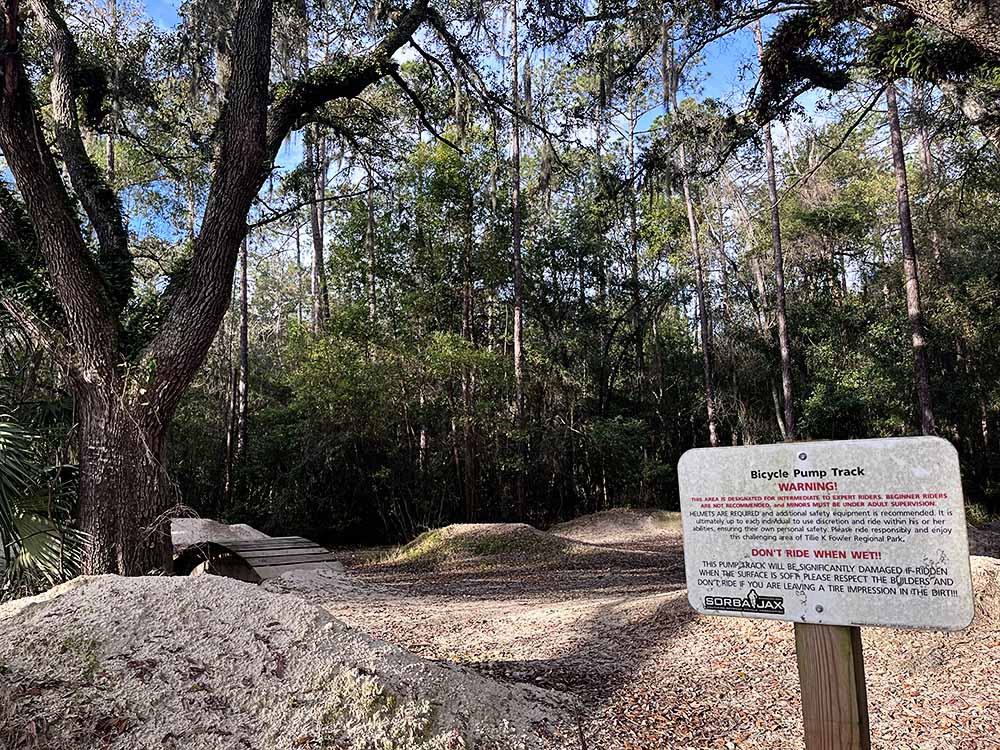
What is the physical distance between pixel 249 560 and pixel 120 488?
2.29m

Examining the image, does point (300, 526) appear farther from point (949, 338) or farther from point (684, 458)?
point (949, 338)

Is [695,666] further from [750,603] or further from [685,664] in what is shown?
[750,603]

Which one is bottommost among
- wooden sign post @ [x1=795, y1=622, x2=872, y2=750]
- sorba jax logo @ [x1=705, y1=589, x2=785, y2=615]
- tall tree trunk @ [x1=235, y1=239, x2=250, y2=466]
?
wooden sign post @ [x1=795, y1=622, x2=872, y2=750]

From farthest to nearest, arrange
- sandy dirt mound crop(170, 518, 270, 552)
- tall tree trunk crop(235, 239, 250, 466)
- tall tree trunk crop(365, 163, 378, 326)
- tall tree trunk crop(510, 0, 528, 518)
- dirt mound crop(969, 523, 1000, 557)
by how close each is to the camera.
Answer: tall tree trunk crop(365, 163, 378, 326)
tall tree trunk crop(235, 239, 250, 466)
tall tree trunk crop(510, 0, 528, 518)
sandy dirt mound crop(170, 518, 270, 552)
dirt mound crop(969, 523, 1000, 557)

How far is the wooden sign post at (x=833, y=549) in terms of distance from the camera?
1.86 metres

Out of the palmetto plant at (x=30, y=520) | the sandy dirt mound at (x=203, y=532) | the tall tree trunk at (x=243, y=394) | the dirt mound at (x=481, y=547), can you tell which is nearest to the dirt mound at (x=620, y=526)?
the dirt mound at (x=481, y=547)

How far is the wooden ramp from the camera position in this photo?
23.0 ft

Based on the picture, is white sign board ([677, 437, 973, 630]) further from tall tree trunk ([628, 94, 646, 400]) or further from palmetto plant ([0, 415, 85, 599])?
tall tree trunk ([628, 94, 646, 400])

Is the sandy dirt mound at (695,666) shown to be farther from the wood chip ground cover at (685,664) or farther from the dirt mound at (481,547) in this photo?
the dirt mound at (481,547)

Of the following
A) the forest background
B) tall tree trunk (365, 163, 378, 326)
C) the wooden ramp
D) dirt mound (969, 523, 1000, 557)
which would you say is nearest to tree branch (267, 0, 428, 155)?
the forest background

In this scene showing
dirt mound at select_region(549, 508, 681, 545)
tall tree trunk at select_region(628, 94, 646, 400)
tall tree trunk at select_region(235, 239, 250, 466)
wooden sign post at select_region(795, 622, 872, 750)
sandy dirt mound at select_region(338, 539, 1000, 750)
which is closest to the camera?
wooden sign post at select_region(795, 622, 872, 750)

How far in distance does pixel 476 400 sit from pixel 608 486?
5.52 m

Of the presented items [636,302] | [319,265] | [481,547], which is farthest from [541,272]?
[481,547]

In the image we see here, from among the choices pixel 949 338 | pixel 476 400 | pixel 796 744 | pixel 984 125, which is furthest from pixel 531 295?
pixel 796 744
